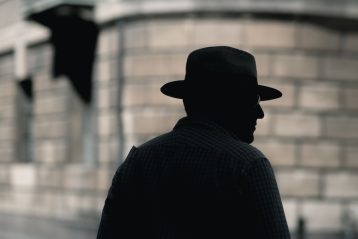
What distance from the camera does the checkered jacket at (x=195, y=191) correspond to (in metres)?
2.36

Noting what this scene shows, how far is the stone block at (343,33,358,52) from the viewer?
13.6m

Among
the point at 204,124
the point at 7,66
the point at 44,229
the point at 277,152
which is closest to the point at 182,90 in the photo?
the point at 204,124

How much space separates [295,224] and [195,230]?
35.8 ft

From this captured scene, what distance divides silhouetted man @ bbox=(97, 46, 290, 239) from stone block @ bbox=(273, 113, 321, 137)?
1056cm

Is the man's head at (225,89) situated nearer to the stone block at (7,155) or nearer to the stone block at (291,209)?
the stone block at (291,209)

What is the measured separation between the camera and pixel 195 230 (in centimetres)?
243

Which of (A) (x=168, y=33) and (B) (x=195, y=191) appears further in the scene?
(A) (x=168, y=33)

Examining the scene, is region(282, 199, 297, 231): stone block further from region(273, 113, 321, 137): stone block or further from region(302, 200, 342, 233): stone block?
region(273, 113, 321, 137): stone block

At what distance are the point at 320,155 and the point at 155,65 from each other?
3159 mm

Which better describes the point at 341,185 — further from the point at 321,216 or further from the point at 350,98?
the point at 350,98

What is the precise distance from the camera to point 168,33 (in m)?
13.6

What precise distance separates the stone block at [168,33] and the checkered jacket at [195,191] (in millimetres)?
10923

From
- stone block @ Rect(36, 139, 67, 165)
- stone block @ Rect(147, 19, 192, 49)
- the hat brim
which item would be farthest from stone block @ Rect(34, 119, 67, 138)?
the hat brim

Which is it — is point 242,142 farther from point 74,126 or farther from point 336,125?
point 74,126
